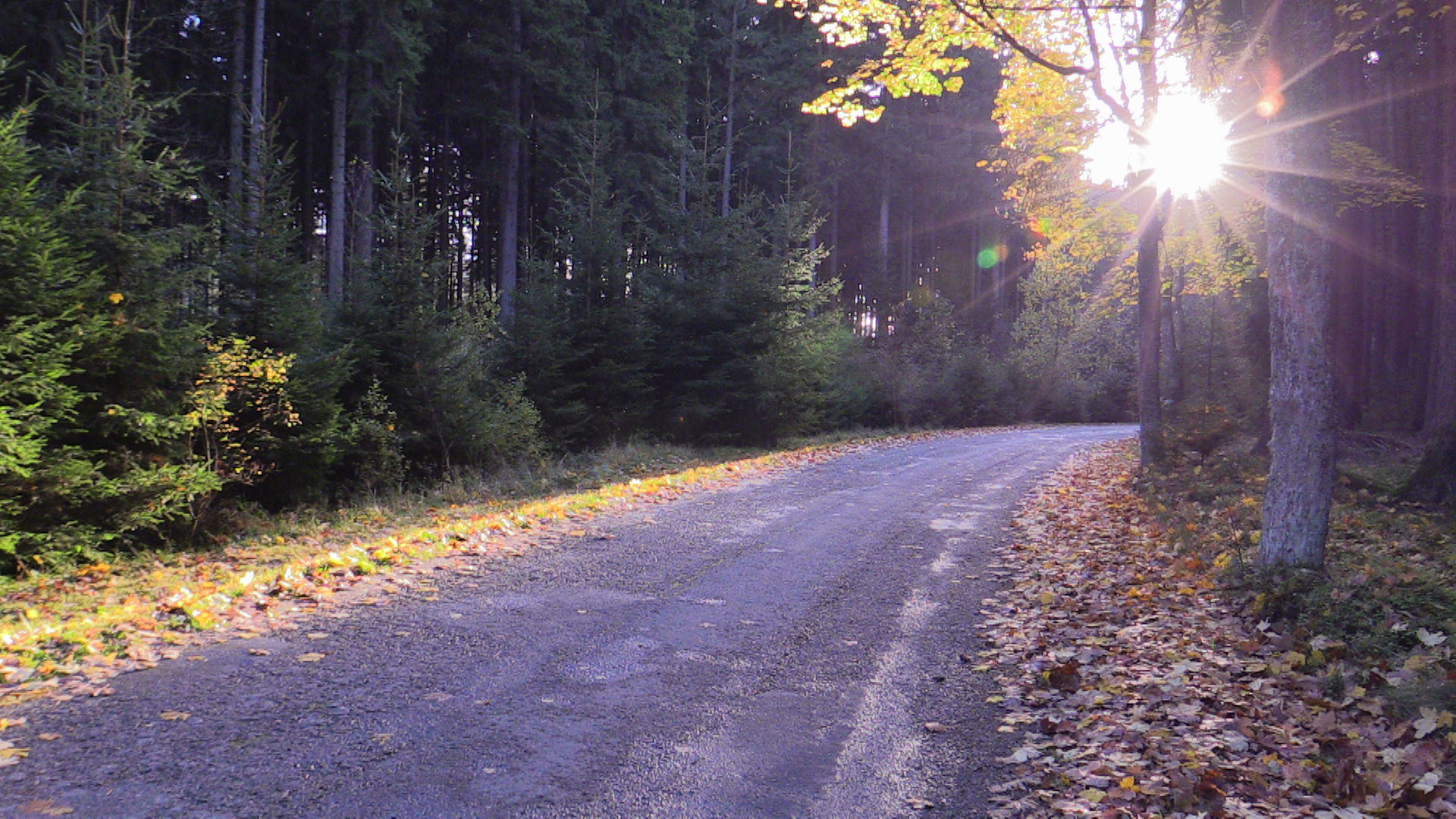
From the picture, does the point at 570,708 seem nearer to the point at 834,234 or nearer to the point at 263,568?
the point at 263,568

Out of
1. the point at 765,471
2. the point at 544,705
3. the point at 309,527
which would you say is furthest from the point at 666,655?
the point at 765,471

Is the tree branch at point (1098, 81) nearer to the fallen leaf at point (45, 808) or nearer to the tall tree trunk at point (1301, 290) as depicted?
the tall tree trunk at point (1301, 290)

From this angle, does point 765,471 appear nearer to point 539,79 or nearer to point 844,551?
point 844,551

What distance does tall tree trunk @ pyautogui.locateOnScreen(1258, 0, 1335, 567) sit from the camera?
260 inches

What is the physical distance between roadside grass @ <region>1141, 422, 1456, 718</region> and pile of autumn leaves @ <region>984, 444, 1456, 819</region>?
3.7 inches

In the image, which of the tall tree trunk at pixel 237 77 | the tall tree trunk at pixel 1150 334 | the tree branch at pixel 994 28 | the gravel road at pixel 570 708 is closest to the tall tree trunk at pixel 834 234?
the tall tree trunk at pixel 237 77

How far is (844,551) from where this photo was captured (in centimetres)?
913

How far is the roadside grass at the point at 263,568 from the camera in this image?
528 centimetres

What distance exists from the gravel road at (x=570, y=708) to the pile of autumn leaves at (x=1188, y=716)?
32 centimetres

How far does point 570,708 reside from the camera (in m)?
4.78

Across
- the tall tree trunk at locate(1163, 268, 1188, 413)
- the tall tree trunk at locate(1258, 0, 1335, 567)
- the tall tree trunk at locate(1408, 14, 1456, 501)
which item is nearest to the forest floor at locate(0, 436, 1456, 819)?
the tall tree trunk at locate(1408, 14, 1456, 501)

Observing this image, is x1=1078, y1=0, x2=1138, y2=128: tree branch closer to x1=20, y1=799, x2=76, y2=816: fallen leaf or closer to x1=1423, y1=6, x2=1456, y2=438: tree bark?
x1=1423, y1=6, x2=1456, y2=438: tree bark

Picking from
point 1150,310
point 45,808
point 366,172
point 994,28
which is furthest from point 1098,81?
point 366,172

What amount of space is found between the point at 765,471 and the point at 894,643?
9.64 m
